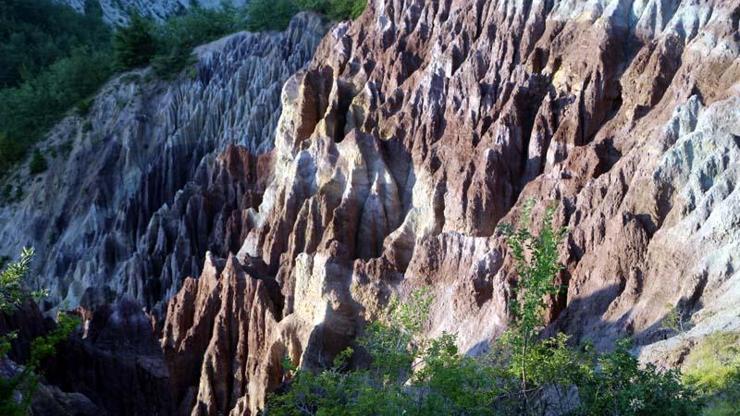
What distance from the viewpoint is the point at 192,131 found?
60.9 metres

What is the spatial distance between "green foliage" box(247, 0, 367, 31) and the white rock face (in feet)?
161

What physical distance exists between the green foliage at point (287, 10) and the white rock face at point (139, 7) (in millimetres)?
49020

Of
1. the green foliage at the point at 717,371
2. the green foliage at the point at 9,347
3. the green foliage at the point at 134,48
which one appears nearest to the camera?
the green foliage at the point at 9,347

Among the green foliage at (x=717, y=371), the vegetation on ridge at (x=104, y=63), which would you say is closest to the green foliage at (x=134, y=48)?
the vegetation on ridge at (x=104, y=63)

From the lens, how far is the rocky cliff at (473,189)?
90.3 feet

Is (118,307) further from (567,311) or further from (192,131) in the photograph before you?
(192,131)

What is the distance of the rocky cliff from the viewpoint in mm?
27516

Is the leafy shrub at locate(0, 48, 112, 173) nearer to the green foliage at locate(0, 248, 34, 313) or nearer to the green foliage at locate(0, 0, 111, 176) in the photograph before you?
the green foliage at locate(0, 0, 111, 176)

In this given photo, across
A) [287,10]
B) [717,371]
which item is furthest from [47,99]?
[717,371]

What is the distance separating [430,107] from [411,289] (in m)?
9.95

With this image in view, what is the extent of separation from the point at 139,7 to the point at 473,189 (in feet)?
333

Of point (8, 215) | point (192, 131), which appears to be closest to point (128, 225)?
point (192, 131)

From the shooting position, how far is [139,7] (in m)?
129

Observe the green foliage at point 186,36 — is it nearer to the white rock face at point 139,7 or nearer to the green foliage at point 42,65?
the green foliage at point 42,65
